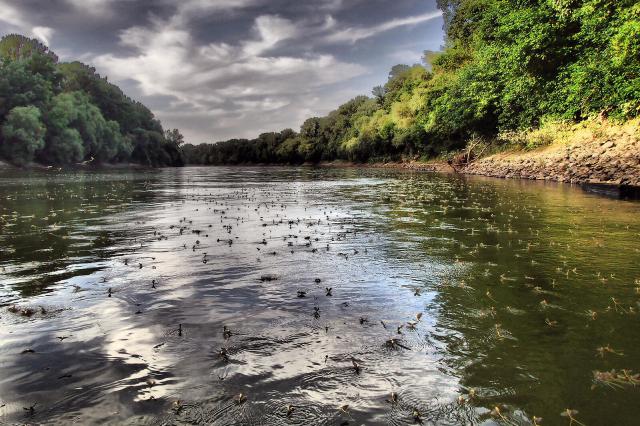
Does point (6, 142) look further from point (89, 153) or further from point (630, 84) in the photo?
point (630, 84)

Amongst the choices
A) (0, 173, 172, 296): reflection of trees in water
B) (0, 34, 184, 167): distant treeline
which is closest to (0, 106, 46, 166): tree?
(0, 34, 184, 167): distant treeline

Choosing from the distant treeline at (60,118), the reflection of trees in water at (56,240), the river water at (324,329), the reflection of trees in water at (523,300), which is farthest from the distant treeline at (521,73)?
the distant treeline at (60,118)

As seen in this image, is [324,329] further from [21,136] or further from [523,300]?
[21,136]

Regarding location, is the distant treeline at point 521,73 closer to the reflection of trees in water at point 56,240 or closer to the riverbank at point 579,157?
the riverbank at point 579,157

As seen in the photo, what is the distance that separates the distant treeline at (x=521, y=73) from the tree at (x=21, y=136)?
78.1m

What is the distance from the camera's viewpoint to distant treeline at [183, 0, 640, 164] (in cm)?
3422

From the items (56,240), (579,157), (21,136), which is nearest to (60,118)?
(21,136)

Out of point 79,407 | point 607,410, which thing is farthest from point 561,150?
point 79,407

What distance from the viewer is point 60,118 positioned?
114312 mm

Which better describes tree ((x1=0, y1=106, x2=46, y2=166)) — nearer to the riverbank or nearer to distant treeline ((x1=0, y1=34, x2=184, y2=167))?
distant treeline ((x1=0, y1=34, x2=184, y2=167))

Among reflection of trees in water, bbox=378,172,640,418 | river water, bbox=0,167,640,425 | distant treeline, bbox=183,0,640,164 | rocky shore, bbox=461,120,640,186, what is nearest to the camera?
river water, bbox=0,167,640,425

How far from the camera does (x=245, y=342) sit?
671cm

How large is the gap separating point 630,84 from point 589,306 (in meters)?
33.3

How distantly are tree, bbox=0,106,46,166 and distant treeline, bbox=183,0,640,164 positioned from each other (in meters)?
78.1
